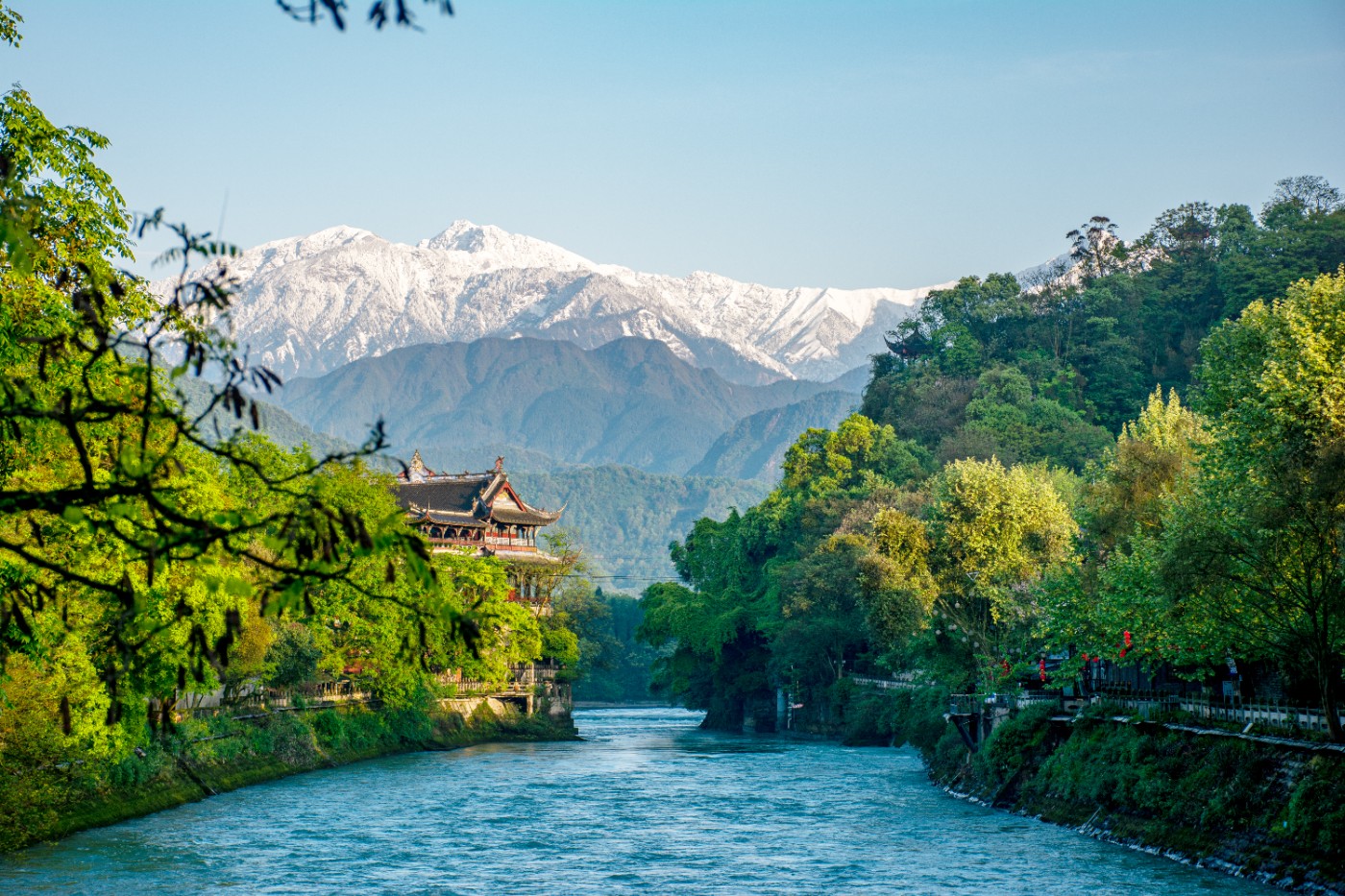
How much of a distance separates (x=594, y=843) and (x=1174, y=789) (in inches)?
730

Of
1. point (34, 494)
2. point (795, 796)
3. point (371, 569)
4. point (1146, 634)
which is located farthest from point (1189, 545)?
point (371, 569)

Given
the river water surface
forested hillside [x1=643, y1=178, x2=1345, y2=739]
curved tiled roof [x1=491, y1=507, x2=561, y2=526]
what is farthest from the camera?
curved tiled roof [x1=491, y1=507, x2=561, y2=526]

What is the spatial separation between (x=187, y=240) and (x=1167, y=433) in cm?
6035

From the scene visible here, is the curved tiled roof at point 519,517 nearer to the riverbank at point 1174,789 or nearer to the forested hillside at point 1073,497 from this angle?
the forested hillside at point 1073,497

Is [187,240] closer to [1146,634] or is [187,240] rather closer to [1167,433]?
[1146,634]

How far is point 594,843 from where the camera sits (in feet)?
156

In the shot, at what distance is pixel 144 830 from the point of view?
153 ft

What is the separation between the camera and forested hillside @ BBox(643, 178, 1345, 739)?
1586 inches

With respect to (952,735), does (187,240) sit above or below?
above

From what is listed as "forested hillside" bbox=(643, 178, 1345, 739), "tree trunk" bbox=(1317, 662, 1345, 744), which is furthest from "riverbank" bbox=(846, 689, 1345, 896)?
"forested hillside" bbox=(643, 178, 1345, 739)

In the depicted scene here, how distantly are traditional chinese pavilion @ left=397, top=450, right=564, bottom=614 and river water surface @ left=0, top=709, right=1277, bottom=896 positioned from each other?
45.8 meters

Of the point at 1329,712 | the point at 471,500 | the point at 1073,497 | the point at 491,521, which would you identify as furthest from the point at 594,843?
the point at 471,500

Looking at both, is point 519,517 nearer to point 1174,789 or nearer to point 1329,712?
point 1174,789

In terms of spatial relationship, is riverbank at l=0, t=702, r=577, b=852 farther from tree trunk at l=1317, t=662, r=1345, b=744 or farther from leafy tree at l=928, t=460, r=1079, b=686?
tree trunk at l=1317, t=662, r=1345, b=744
